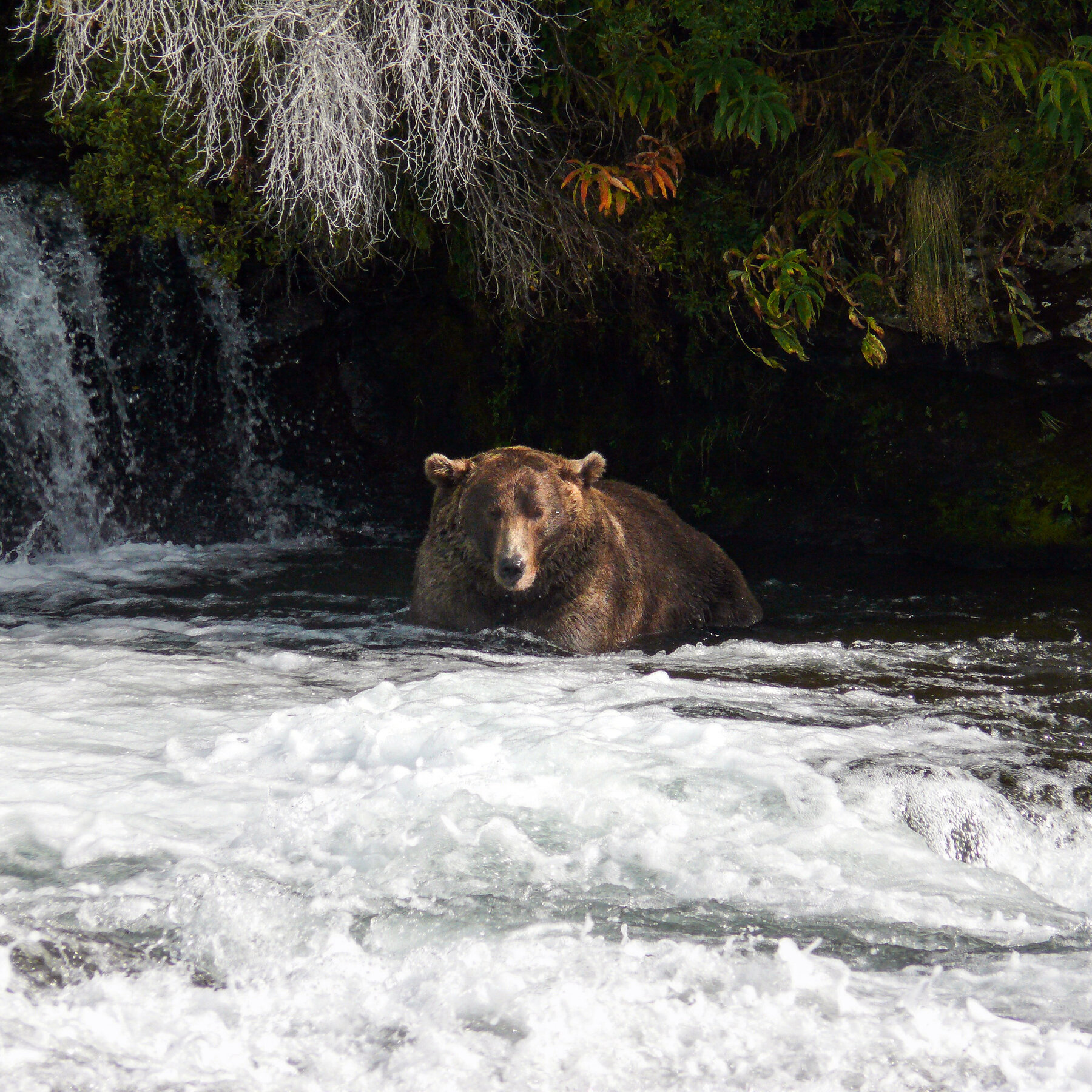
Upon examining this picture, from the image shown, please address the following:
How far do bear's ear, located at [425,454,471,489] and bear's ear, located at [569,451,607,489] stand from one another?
0.56 metres

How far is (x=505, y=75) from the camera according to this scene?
5.91 m

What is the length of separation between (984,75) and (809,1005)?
17.3ft

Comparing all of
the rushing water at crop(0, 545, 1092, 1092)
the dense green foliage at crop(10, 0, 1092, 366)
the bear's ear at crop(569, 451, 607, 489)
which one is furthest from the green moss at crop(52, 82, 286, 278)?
the rushing water at crop(0, 545, 1092, 1092)

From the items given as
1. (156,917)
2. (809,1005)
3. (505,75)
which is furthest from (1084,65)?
(156,917)

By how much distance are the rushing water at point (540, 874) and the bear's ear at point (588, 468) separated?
127 cm

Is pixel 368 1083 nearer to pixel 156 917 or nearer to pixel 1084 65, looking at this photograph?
pixel 156 917

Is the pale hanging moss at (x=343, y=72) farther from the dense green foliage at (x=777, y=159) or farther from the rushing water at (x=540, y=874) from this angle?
the rushing water at (x=540, y=874)

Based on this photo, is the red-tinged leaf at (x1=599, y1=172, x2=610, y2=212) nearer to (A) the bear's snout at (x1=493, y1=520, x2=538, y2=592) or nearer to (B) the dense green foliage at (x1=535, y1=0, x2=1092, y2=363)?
(B) the dense green foliage at (x1=535, y1=0, x2=1092, y2=363)

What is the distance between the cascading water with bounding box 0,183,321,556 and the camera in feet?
26.6

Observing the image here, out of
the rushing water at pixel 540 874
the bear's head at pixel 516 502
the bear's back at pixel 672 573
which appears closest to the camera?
the rushing water at pixel 540 874

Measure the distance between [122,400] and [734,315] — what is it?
180 inches

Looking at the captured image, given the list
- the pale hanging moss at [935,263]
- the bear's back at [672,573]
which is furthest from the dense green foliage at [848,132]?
the bear's back at [672,573]

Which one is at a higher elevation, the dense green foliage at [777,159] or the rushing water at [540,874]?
the dense green foliage at [777,159]

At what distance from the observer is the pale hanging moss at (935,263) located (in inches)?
260
